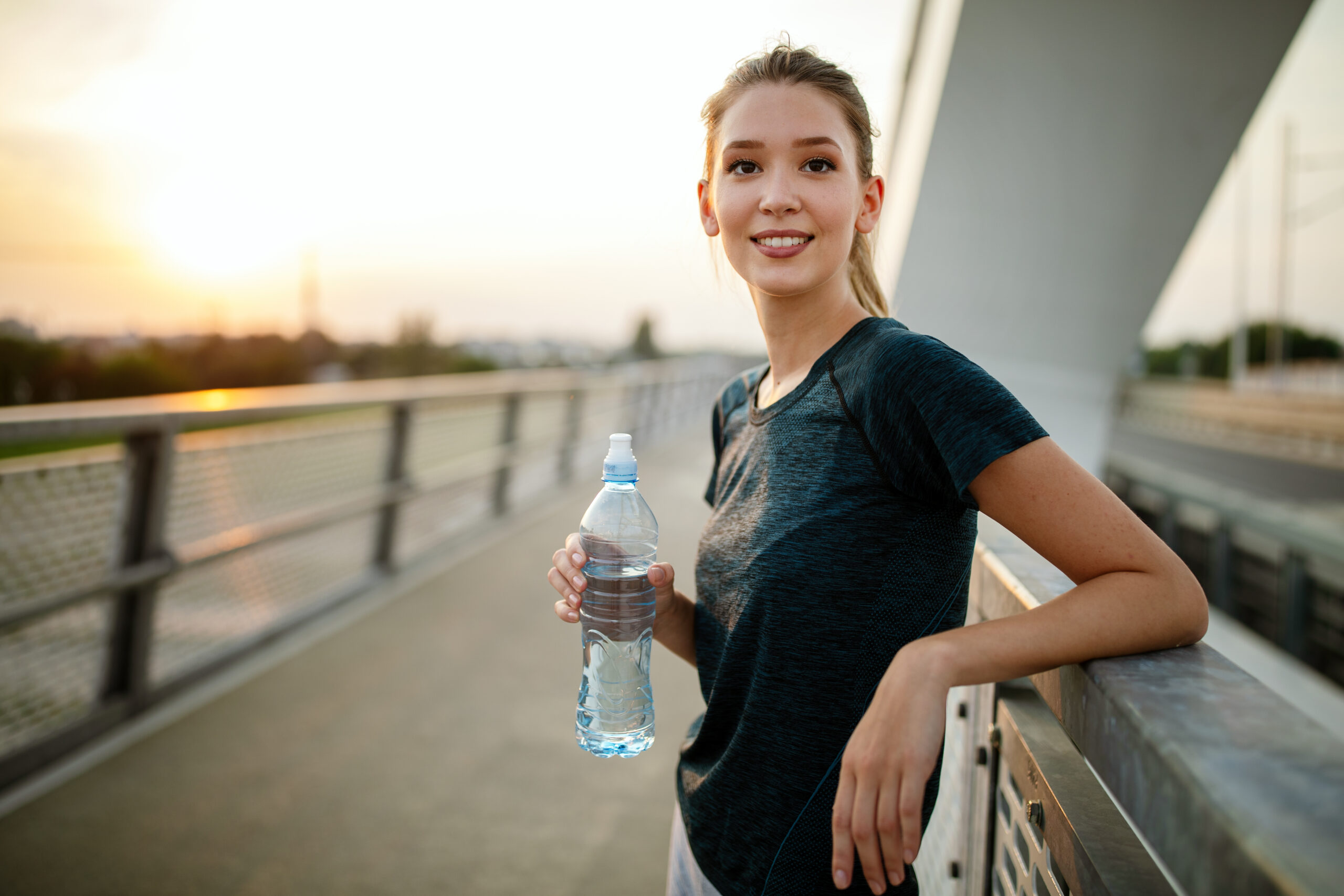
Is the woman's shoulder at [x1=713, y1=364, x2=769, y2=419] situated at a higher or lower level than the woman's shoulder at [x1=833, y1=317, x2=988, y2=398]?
lower

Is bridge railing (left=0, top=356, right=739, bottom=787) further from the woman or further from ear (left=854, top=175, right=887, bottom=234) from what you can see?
ear (left=854, top=175, right=887, bottom=234)

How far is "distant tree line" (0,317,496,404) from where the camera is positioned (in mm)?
26938

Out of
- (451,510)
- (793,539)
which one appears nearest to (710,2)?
(793,539)

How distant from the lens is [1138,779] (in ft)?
2.43

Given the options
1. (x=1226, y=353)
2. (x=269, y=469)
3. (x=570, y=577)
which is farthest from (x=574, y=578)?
(x=1226, y=353)

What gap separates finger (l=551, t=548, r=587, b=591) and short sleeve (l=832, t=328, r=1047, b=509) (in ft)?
1.77

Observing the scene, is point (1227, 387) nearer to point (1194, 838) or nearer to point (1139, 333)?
point (1139, 333)

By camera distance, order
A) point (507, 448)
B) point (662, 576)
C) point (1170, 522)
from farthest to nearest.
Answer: point (1170, 522) < point (507, 448) < point (662, 576)

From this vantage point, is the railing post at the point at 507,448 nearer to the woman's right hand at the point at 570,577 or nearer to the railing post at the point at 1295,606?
the woman's right hand at the point at 570,577

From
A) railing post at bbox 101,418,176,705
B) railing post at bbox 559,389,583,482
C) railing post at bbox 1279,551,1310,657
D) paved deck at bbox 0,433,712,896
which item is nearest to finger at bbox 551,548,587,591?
paved deck at bbox 0,433,712,896

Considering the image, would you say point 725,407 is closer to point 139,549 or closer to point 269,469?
point 139,549

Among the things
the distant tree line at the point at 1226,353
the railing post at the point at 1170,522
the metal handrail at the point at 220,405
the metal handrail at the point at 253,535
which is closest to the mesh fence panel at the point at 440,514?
the metal handrail at the point at 253,535

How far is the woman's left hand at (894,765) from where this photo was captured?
94cm

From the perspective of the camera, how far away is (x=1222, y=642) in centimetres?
617
